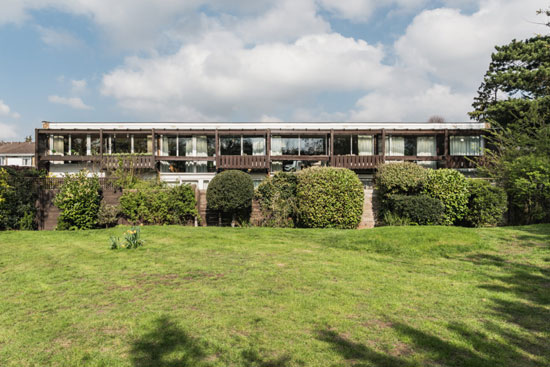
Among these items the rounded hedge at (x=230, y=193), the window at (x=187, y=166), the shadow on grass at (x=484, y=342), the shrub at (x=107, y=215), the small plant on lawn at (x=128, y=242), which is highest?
the window at (x=187, y=166)

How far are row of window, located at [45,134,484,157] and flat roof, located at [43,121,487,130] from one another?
0.76 metres

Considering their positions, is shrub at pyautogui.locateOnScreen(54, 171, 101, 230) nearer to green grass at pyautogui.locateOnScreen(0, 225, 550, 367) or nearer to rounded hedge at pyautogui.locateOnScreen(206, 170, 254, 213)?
green grass at pyautogui.locateOnScreen(0, 225, 550, 367)

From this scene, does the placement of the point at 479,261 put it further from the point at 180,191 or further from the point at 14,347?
the point at 180,191

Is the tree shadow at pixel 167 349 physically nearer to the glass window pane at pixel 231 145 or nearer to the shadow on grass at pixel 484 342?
the shadow on grass at pixel 484 342

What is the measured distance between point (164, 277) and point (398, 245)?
22.7 feet

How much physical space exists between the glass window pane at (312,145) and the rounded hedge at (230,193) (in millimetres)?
13327

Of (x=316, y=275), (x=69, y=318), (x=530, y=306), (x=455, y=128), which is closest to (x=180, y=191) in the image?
(x=316, y=275)

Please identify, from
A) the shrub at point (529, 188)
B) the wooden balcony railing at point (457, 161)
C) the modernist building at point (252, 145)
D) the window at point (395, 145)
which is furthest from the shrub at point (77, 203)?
the wooden balcony railing at point (457, 161)

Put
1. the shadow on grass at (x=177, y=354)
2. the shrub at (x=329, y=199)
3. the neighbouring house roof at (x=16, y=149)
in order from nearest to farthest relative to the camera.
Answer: the shadow on grass at (x=177, y=354) < the shrub at (x=329, y=199) < the neighbouring house roof at (x=16, y=149)

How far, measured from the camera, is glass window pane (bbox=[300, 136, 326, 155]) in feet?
92.9

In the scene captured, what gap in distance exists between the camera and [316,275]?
723 centimetres

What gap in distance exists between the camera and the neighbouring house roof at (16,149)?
47.5 m

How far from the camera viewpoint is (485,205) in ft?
48.4

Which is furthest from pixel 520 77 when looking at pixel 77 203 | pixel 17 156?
pixel 17 156
